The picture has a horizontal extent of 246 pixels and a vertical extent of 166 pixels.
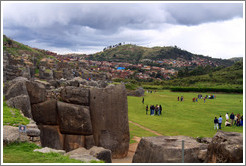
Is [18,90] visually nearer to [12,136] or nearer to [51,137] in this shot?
[51,137]

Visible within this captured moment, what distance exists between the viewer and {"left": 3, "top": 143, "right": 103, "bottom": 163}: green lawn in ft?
23.7

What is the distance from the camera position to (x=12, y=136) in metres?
9.19

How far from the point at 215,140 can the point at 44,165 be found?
581cm

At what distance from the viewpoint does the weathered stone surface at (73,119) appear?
14.0 m

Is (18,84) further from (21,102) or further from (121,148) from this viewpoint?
(121,148)

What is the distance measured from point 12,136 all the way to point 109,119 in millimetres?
6458

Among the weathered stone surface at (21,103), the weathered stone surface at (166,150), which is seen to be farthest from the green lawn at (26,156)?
the weathered stone surface at (21,103)

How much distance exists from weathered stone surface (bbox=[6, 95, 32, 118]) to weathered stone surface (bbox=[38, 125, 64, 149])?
1.46m

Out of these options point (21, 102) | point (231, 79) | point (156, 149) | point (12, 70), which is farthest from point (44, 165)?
point (231, 79)

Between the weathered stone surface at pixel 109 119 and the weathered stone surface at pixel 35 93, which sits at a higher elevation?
the weathered stone surface at pixel 35 93

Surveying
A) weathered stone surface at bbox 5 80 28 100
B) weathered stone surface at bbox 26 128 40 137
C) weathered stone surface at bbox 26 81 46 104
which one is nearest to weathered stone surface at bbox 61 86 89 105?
weathered stone surface at bbox 26 81 46 104

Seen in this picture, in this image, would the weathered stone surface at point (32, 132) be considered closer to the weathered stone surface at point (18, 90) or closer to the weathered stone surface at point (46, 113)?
the weathered stone surface at point (46, 113)

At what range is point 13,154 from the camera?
25.8 feet

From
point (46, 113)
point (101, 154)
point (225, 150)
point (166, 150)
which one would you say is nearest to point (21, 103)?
point (46, 113)
